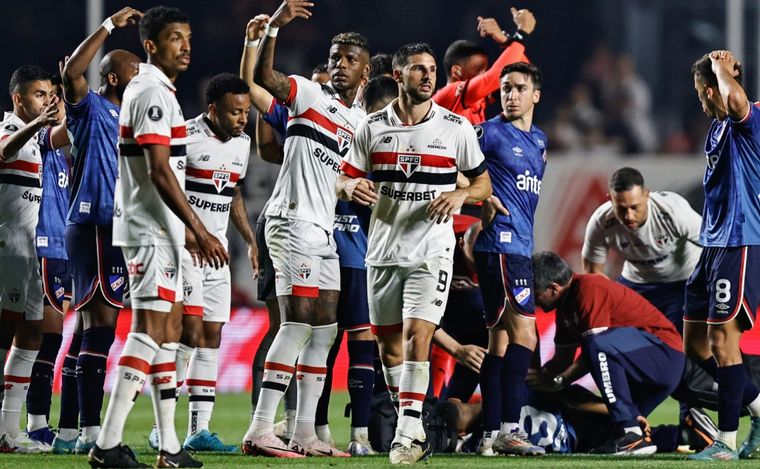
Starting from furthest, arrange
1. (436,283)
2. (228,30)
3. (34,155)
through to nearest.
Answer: (228,30) < (34,155) < (436,283)

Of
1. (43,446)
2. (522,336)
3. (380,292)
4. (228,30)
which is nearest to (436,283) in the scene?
(380,292)

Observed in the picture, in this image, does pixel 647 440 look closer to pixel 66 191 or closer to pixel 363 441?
pixel 363 441

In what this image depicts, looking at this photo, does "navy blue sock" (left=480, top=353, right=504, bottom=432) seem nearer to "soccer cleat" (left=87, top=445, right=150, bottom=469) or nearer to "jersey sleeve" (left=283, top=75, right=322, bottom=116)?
"jersey sleeve" (left=283, top=75, right=322, bottom=116)

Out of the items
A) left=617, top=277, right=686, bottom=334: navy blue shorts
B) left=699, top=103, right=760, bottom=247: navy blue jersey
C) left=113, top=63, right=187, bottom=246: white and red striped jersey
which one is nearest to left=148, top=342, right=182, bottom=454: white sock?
left=113, top=63, right=187, bottom=246: white and red striped jersey

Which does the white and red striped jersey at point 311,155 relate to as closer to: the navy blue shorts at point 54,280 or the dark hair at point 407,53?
the dark hair at point 407,53

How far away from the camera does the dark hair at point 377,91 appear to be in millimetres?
7891

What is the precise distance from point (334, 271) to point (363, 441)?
3.43ft

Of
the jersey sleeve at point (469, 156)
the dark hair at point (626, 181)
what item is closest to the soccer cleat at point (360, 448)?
the jersey sleeve at point (469, 156)

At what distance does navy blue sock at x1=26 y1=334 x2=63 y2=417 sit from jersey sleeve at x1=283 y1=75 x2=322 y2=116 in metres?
2.23

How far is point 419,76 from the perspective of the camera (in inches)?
272

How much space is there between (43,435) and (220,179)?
1.96 m

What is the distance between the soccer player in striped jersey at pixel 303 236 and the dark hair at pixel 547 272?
1.46 metres

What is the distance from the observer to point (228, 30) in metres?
17.8

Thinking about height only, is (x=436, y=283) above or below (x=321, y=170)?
below
